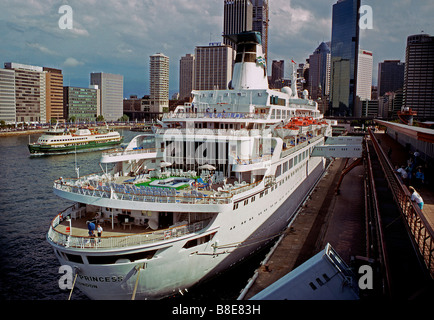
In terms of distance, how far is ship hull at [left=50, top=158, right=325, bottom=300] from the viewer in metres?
14.2

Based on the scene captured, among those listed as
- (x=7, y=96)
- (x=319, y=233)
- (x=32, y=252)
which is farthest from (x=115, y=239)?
(x=7, y=96)

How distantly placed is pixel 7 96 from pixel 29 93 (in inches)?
556

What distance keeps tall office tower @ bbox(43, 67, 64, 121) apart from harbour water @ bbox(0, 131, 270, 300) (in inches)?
5237

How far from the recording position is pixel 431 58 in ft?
529

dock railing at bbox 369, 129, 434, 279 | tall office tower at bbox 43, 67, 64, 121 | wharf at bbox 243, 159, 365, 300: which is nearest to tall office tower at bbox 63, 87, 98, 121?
tall office tower at bbox 43, 67, 64, 121

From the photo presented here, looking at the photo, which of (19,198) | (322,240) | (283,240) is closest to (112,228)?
(283,240)

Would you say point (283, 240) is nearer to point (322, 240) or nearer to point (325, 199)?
point (322, 240)

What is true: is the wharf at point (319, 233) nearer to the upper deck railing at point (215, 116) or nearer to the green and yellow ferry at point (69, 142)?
the upper deck railing at point (215, 116)

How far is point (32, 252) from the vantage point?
75.7 ft

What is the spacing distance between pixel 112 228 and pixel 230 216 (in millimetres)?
5524

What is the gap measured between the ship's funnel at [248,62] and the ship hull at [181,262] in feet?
42.3

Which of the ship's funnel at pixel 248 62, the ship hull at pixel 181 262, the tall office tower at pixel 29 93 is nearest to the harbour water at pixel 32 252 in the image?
the ship hull at pixel 181 262

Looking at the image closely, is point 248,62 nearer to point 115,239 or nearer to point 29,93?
point 115,239

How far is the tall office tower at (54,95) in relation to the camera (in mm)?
168000
